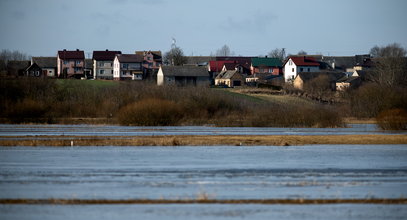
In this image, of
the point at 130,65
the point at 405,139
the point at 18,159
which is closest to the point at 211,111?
the point at 405,139

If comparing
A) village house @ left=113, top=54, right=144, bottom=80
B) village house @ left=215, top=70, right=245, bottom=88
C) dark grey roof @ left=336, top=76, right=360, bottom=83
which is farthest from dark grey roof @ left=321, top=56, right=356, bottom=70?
village house @ left=113, top=54, right=144, bottom=80

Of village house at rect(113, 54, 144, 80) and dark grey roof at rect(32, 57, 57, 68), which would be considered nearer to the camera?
village house at rect(113, 54, 144, 80)

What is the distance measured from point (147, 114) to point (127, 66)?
90.2m

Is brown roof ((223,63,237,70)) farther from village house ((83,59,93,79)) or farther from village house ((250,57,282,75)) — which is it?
village house ((83,59,93,79))

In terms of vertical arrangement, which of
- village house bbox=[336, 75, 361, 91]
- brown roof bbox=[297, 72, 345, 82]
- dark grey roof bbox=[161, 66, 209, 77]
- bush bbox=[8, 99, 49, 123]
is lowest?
bush bbox=[8, 99, 49, 123]

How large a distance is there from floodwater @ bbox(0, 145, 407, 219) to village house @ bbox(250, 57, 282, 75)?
133m

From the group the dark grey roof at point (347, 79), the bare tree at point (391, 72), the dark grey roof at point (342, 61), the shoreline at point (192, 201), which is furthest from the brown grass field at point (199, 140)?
the dark grey roof at point (342, 61)

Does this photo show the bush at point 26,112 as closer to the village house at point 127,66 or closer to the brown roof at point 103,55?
the village house at point 127,66

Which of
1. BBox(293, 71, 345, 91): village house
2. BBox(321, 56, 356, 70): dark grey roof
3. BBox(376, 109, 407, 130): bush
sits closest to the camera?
BBox(376, 109, 407, 130): bush

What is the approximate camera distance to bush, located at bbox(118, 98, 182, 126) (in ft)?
231

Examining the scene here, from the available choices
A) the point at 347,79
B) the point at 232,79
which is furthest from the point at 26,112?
the point at 347,79

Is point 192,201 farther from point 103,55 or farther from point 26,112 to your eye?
point 103,55

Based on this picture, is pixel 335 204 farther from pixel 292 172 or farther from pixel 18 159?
pixel 18 159

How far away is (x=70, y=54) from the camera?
166 metres
